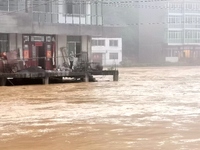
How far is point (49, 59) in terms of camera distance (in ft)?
104

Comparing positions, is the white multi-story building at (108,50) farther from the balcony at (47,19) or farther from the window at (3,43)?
the window at (3,43)

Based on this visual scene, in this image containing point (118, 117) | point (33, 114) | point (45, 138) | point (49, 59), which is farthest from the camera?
point (49, 59)

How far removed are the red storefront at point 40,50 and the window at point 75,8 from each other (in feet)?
8.20

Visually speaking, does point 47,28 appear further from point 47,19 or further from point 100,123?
point 100,123

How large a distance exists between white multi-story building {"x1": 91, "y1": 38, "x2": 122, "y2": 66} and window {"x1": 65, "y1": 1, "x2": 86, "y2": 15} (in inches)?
1442

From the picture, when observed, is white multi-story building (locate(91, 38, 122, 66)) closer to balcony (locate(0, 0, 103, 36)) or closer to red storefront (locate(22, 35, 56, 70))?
balcony (locate(0, 0, 103, 36))

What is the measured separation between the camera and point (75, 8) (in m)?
33.5

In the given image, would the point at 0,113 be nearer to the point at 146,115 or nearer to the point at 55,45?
the point at 146,115

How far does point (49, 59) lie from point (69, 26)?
2722mm

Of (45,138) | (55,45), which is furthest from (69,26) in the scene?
(45,138)

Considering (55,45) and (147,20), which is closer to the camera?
(55,45)

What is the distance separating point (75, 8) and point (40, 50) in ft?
14.4

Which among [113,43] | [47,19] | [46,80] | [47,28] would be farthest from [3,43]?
[113,43]

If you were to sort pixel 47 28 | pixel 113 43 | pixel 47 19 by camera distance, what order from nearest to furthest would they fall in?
pixel 47 28
pixel 47 19
pixel 113 43
